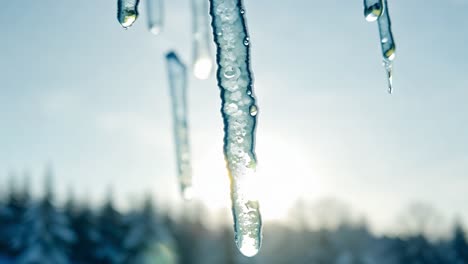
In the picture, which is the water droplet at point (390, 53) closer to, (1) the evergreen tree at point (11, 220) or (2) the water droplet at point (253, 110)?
(2) the water droplet at point (253, 110)

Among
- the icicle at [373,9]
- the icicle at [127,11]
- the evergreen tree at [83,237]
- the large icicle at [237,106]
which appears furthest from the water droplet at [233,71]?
the evergreen tree at [83,237]

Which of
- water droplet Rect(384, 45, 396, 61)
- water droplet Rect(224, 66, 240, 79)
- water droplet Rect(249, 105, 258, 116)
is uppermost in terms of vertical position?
water droplet Rect(384, 45, 396, 61)

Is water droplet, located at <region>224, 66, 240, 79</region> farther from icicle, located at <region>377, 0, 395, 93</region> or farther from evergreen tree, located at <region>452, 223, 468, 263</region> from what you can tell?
evergreen tree, located at <region>452, 223, 468, 263</region>

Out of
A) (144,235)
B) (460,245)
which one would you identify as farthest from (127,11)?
(460,245)

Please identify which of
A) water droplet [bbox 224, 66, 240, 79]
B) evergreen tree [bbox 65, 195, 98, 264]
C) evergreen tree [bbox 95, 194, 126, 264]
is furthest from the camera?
evergreen tree [bbox 65, 195, 98, 264]

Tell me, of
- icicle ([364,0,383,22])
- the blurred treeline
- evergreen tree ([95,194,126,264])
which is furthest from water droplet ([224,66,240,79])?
evergreen tree ([95,194,126,264])

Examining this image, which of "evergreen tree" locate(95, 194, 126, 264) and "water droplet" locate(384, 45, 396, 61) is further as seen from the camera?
"evergreen tree" locate(95, 194, 126, 264)

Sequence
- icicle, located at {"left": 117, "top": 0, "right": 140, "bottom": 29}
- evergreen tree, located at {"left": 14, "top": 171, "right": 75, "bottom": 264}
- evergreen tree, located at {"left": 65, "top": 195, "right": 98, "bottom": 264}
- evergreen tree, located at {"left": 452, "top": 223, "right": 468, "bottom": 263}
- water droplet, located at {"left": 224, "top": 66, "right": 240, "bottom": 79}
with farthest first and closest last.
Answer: evergreen tree, located at {"left": 65, "top": 195, "right": 98, "bottom": 264}
evergreen tree, located at {"left": 14, "top": 171, "right": 75, "bottom": 264}
evergreen tree, located at {"left": 452, "top": 223, "right": 468, "bottom": 263}
icicle, located at {"left": 117, "top": 0, "right": 140, "bottom": 29}
water droplet, located at {"left": 224, "top": 66, "right": 240, "bottom": 79}

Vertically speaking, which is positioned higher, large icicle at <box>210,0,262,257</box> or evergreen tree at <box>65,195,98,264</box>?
large icicle at <box>210,0,262,257</box>
